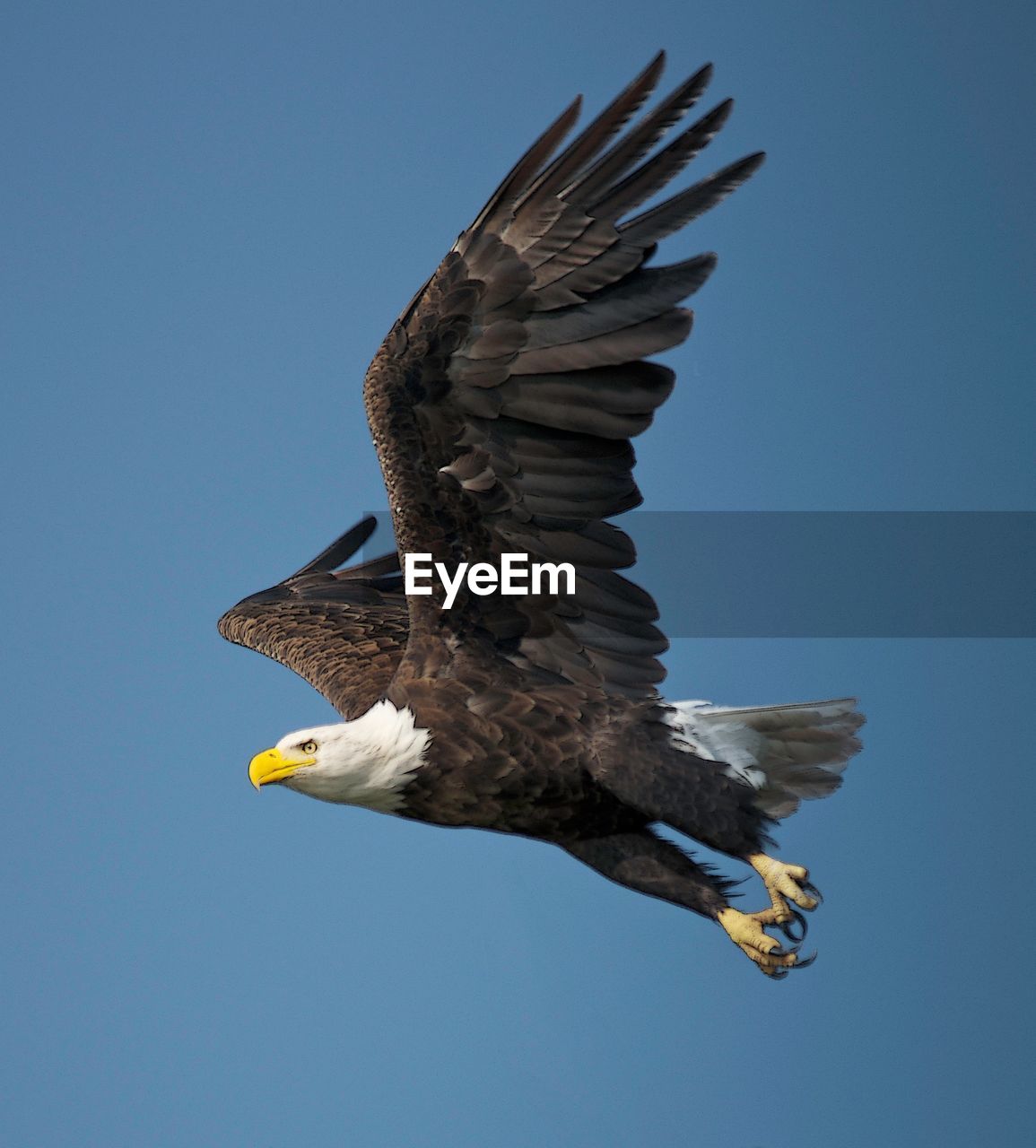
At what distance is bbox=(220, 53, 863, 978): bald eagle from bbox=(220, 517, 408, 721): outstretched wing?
608 millimetres

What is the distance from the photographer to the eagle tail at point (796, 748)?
6.71m

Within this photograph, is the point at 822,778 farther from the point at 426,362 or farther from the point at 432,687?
the point at 426,362

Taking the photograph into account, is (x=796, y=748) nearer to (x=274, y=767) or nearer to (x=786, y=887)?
(x=786, y=887)

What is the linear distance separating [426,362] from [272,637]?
83.7 inches

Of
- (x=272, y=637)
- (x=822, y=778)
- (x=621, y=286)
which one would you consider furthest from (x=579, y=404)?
(x=272, y=637)

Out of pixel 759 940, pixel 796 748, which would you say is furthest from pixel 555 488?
pixel 759 940

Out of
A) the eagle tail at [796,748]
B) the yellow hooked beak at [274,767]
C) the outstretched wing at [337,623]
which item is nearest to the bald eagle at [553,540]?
the yellow hooked beak at [274,767]

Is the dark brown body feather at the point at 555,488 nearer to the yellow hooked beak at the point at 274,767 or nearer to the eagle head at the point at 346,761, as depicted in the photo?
the eagle head at the point at 346,761

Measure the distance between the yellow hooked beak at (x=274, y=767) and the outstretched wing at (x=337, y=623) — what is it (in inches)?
27.8

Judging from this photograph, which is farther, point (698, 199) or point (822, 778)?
point (822, 778)

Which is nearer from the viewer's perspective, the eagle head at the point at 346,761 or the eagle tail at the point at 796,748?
the eagle head at the point at 346,761

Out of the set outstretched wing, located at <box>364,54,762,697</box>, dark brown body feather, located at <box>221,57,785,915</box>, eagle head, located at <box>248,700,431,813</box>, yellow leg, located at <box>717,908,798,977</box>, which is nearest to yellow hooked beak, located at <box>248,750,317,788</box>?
eagle head, located at <box>248,700,431,813</box>

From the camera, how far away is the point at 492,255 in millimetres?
5895

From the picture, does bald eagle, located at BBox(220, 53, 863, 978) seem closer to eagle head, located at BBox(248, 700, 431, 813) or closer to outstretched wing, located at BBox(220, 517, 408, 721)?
eagle head, located at BBox(248, 700, 431, 813)
